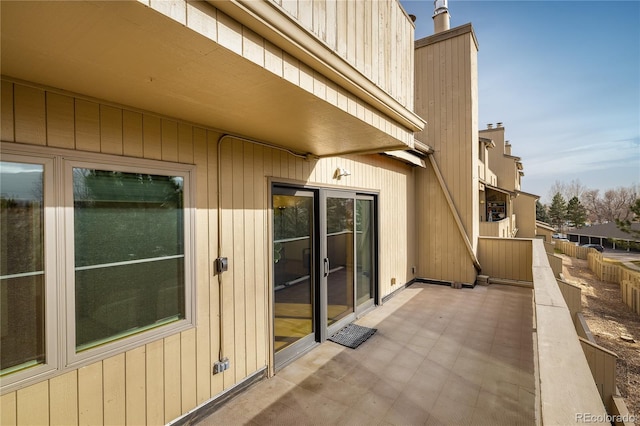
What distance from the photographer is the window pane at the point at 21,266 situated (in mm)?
1559

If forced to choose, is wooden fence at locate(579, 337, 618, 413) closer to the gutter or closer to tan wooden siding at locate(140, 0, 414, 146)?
tan wooden siding at locate(140, 0, 414, 146)

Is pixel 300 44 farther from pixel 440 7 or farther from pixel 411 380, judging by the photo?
pixel 440 7

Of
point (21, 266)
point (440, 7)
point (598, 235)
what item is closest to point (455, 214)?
point (440, 7)

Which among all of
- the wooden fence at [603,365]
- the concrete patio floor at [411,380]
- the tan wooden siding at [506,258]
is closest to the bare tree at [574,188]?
the tan wooden siding at [506,258]

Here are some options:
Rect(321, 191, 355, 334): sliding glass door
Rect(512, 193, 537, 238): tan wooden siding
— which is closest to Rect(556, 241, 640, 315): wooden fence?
Rect(512, 193, 537, 238): tan wooden siding

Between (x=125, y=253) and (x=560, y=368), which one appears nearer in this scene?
(x=560, y=368)

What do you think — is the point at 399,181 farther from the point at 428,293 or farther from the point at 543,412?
the point at 543,412

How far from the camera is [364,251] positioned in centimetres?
504

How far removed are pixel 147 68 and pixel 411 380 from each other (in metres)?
3.43

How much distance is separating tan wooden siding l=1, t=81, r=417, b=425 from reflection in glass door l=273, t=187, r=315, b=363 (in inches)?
8.2

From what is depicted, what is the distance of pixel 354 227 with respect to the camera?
4.64 metres

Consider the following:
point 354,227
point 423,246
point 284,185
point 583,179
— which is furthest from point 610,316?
point 583,179

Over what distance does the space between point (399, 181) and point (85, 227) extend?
550cm

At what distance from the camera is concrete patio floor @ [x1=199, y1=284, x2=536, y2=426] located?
247cm
